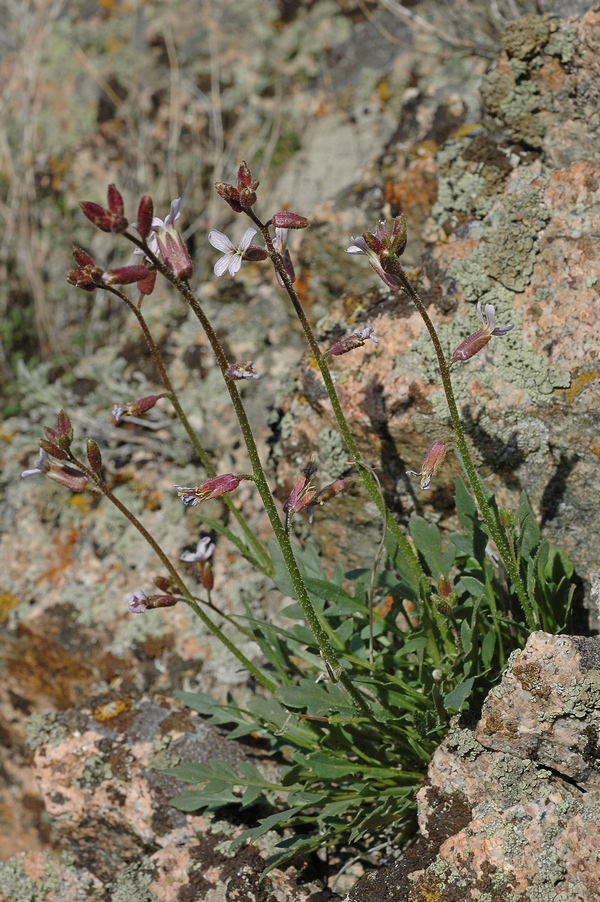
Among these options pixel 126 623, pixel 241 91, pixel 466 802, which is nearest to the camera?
pixel 466 802

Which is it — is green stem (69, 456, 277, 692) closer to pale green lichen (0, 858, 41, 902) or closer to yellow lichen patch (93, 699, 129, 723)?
yellow lichen patch (93, 699, 129, 723)

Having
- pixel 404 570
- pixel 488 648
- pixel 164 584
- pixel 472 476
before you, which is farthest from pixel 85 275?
pixel 488 648

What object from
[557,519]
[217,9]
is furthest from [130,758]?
[217,9]

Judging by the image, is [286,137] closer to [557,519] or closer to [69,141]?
[69,141]

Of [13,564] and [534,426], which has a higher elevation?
[534,426]

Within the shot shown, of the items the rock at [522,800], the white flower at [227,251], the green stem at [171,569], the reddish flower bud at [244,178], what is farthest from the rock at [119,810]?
the reddish flower bud at [244,178]
